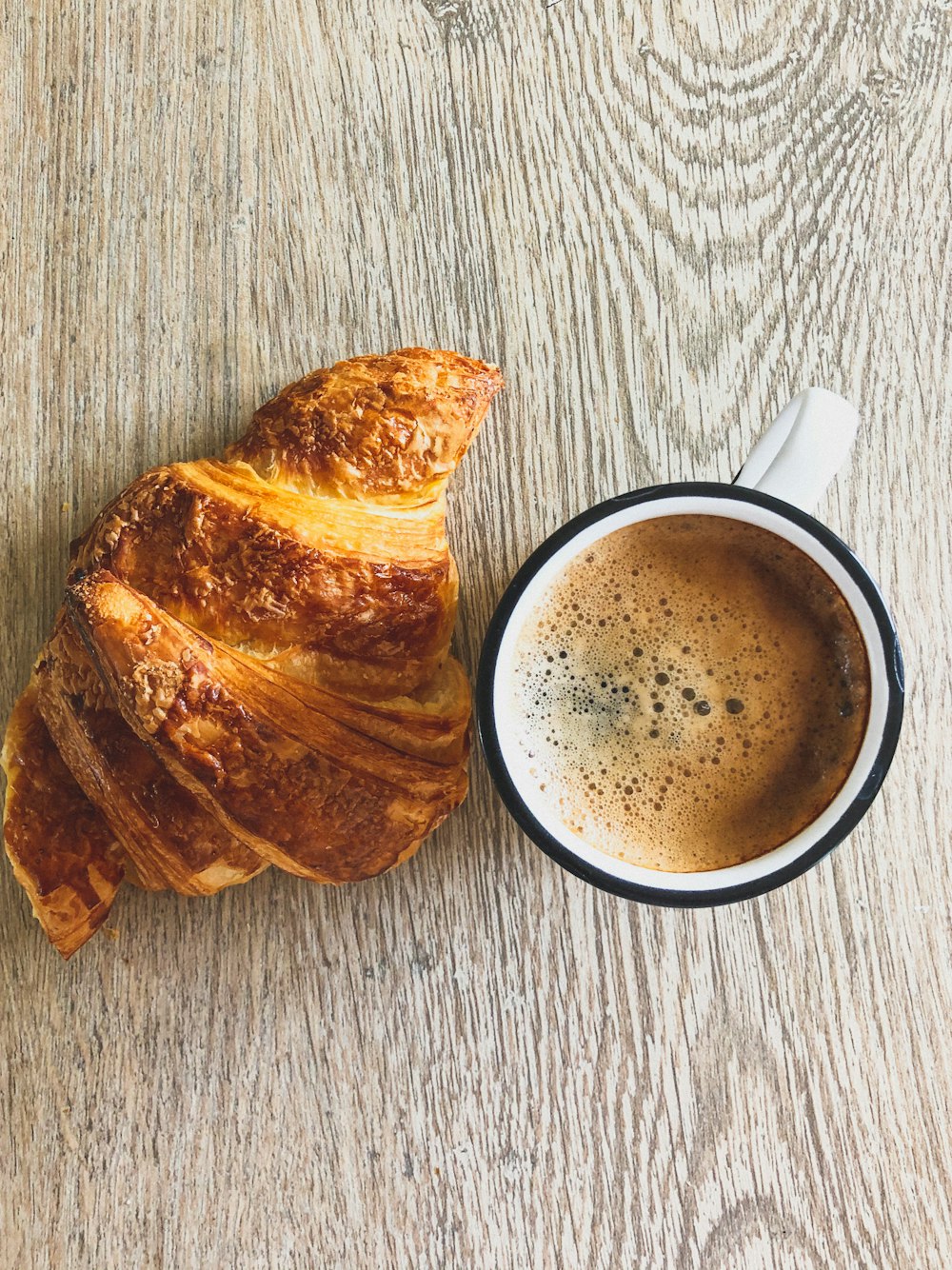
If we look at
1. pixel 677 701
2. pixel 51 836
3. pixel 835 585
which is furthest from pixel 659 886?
pixel 51 836

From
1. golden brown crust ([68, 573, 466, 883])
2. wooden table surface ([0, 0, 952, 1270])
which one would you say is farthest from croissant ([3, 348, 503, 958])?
wooden table surface ([0, 0, 952, 1270])

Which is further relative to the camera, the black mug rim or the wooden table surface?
the wooden table surface

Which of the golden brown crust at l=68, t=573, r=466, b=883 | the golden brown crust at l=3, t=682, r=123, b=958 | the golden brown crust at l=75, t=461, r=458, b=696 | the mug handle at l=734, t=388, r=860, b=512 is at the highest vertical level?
the mug handle at l=734, t=388, r=860, b=512

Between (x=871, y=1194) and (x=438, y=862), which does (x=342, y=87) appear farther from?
(x=871, y=1194)

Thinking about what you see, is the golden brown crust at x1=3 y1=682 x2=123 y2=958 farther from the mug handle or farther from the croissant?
the mug handle

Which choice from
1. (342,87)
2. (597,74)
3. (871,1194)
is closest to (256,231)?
(342,87)

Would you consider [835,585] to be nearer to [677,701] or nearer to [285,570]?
[677,701]
